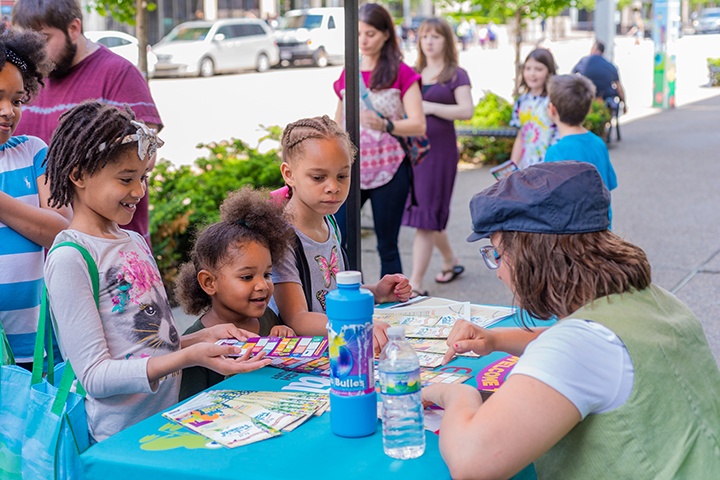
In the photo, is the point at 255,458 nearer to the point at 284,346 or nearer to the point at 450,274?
the point at 284,346

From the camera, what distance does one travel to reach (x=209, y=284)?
2773mm

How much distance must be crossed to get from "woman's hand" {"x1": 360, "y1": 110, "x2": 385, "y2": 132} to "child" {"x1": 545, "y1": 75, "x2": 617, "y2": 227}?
1002mm

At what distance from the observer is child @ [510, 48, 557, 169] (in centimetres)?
619

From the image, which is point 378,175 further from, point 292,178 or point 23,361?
point 23,361

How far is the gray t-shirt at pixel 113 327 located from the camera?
2.24 metres

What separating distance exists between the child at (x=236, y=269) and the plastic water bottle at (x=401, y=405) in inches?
34.5

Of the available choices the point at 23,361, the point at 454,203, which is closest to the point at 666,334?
the point at 23,361

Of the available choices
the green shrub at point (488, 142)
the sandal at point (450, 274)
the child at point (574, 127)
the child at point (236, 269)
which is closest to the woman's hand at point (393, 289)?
the child at point (236, 269)

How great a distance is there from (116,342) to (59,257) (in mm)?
268

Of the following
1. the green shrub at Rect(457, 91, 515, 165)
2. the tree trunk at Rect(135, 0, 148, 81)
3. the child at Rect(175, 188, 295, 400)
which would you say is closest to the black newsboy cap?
the child at Rect(175, 188, 295, 400)

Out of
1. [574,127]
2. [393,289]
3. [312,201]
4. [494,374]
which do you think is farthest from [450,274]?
[494,374]

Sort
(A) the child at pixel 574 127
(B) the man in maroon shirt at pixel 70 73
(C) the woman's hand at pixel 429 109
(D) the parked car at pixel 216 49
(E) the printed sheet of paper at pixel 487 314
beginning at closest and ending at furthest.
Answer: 1. (E) the printed sheet of paper at pixel 487 314
2. (B) the man in maroon shirt at pixel 70 73
3. (A) the child at pixel 574 127
4. (C) the woman's hand at pixel 429 109
5. (D) the parked car at pixel 216 49

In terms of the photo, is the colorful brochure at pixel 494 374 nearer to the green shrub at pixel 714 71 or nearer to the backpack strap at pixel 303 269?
the backpack strap at pixel 303 269

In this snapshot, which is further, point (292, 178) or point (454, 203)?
point (454, 203)
